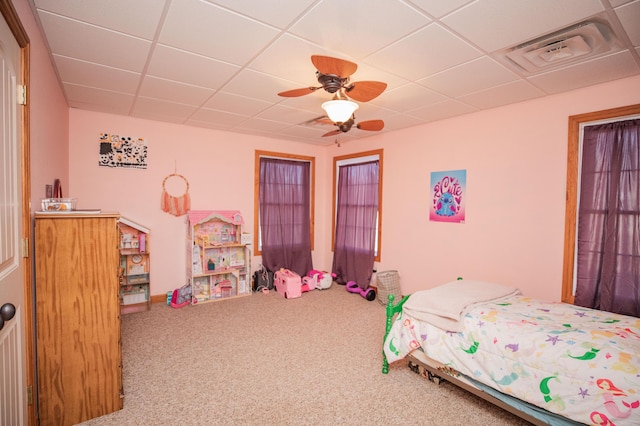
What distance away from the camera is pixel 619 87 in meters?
2.66

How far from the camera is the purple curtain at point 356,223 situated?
4895 millimetres

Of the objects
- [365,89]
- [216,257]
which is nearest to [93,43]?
[365,89]

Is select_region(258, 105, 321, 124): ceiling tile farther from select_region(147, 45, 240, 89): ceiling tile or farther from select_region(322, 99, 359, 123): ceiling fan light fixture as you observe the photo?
select_region(322, 99, 359, 123): ceiling fan light fixture

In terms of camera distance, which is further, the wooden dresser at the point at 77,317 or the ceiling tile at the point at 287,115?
the ceiling tile at the point at 287,115

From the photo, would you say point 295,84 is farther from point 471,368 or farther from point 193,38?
point 471,368

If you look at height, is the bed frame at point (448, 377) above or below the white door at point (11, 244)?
below

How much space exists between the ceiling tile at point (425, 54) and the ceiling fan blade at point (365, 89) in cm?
27

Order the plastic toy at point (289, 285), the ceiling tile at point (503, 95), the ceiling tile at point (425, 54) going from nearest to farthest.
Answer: the ceiling tile at point (425, 54) < the ceiling tile at point (503, 95) < the plastic toy at point (289, 285)

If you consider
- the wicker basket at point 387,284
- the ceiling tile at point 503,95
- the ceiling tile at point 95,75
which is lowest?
the wicker basket at point 387,284

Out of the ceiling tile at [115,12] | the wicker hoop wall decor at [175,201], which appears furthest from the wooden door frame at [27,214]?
the wicker hoop wall decor at [175,201]

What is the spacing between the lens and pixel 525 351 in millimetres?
1896

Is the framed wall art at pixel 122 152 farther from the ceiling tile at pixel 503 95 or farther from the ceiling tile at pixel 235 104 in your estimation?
the ceiling tile at pixel 503 95

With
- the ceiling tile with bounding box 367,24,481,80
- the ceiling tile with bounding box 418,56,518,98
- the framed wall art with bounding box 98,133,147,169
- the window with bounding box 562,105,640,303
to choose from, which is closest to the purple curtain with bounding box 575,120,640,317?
the window with bounding box 562,105,640,303

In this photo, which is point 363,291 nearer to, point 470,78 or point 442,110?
point 442,110
